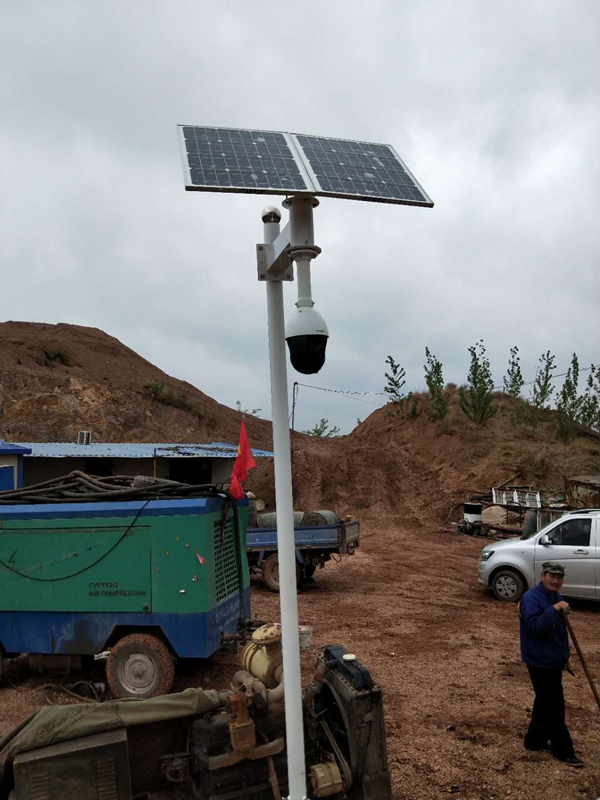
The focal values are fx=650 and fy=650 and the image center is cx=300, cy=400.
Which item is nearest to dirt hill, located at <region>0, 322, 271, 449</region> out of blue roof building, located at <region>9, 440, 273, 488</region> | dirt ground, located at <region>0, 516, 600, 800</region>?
blue roof building, located at <region>9, 440, 273, 488</region>

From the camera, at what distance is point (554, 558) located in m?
11.0

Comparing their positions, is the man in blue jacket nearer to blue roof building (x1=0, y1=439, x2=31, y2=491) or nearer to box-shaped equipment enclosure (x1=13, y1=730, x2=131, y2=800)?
box-shaped equipment enclosure (x1=13, y1=730, x2=131, y2=800)

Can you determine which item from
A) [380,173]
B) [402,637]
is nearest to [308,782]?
[380,173]

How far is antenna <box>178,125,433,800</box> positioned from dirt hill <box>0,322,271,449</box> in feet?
115

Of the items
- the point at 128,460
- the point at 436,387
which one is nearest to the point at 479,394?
the point at 436,387

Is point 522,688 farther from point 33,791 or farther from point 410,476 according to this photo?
point 410,476

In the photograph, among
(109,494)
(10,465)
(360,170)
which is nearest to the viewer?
(360,170)

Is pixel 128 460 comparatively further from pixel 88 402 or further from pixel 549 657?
pixel 549 657

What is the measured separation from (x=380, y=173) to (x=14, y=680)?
22.3 feet

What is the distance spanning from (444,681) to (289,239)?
18.9 ft

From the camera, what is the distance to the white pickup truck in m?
10.8

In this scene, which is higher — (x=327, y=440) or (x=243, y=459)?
(x=327, y=440)

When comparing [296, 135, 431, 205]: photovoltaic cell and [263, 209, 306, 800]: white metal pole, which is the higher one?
[296, 135, 431, 205]: photovoltaic cell

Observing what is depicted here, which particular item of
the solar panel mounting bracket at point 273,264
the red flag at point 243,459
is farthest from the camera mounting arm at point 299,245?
the red flag at point 243,459
